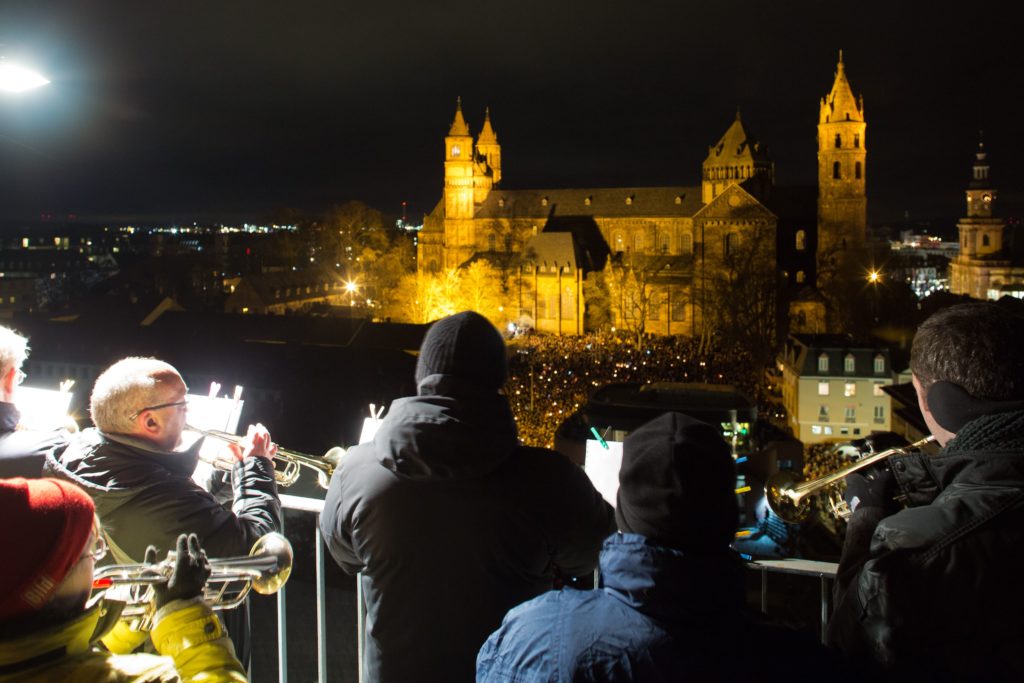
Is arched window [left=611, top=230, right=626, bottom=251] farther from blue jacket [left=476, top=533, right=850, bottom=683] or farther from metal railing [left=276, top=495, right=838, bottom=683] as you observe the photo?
blue jacket [left=476, top=533, right=850, bottom=683]

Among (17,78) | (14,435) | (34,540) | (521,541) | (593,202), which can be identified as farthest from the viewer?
(593,202)

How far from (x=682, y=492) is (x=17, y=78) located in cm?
542

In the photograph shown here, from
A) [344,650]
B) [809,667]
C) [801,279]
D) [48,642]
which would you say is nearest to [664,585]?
[809,667]

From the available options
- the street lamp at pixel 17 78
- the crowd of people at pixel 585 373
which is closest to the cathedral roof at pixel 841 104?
the crowd of people at pixel 585 373

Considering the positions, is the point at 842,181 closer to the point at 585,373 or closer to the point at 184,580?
the point at 585,373

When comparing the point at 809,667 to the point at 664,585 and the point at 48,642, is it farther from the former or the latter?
the point at 48,642

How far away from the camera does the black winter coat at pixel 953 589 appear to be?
6.39 feet

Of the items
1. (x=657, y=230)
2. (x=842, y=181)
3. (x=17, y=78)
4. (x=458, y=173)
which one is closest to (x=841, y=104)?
(x=842, y=181)

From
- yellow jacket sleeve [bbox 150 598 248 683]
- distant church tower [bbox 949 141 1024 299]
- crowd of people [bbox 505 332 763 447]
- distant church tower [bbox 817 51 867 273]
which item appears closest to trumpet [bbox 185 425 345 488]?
yellow jacket sleeve [bbox 150 598 248 683]

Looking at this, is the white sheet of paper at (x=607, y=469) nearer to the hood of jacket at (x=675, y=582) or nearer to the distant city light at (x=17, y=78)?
the hood of jacket at (x=675, y=582)

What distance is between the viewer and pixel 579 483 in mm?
2631

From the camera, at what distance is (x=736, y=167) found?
2149 inches

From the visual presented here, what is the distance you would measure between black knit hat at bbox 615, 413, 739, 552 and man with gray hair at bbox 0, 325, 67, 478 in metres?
2.43

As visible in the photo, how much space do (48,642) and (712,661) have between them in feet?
4.82
